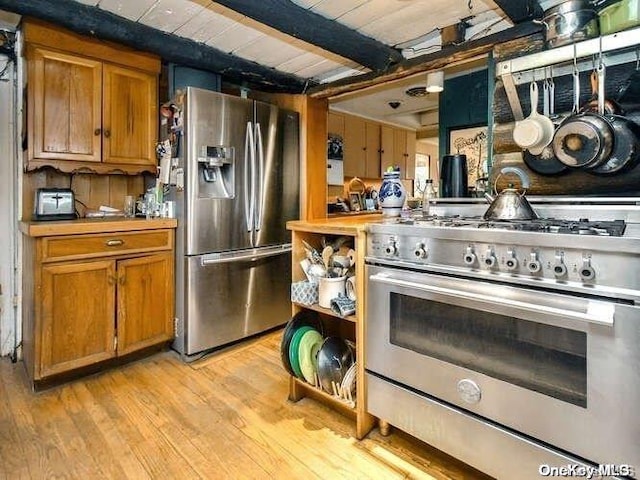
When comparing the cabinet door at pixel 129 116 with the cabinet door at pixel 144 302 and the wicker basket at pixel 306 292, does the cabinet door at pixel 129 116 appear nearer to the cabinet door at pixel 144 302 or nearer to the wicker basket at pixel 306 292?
the cabinet door at pixel 144 302

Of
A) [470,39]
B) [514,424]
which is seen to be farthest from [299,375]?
[470,39]

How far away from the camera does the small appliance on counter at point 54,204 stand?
237cm

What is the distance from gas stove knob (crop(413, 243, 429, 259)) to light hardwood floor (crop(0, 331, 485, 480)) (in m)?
0.86

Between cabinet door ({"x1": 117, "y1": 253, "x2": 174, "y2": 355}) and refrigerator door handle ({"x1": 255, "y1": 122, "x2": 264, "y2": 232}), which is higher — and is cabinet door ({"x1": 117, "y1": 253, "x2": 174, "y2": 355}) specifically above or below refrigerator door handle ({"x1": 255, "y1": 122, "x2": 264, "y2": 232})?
below

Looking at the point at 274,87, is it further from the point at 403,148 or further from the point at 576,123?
the point at 403,148

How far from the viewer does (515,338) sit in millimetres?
1235

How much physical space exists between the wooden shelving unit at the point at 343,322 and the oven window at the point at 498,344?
0.17m

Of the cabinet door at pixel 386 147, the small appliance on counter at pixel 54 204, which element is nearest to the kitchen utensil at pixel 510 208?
the small appliance on counter at pixel 54 204

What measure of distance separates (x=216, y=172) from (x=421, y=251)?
169 centimetres

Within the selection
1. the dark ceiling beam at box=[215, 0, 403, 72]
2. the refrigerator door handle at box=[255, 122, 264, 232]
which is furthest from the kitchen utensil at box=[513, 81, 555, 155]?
the refrigerator door handle at box=[255, 122, 264, 232]

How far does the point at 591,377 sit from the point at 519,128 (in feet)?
3.66

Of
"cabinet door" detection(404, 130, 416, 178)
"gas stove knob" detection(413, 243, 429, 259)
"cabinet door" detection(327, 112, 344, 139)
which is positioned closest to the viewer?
"gas stove knob" detection(413, 243, 429, 259)

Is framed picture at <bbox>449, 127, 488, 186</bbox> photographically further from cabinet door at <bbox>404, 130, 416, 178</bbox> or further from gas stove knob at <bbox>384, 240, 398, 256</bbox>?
gas stove knob at <bbox>384, 240, 398, 256</bbox>

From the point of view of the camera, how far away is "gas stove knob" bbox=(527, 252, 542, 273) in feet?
3.77
